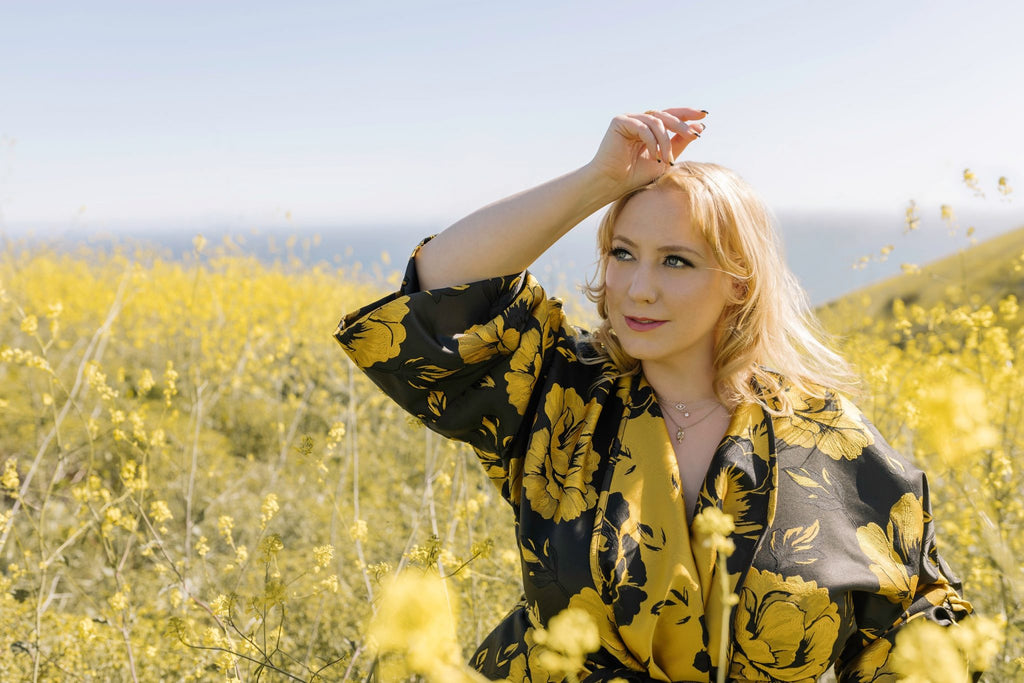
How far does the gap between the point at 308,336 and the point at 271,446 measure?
2.33m

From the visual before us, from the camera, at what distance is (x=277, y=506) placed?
1.74 meters

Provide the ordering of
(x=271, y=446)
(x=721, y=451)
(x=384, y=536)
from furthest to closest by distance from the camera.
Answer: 1. (x=271, y=446)
2. (x=384, y=536)
3. (x=721, y=451)

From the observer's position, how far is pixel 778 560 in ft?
4.38

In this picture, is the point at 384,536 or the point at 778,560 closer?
the point at 778,560

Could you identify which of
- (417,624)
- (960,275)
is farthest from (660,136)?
(960,275)

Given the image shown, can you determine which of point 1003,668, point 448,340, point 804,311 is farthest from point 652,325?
point 1003,668

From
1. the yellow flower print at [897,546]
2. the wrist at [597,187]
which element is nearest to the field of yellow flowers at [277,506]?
the yellow flower print at [897,546]

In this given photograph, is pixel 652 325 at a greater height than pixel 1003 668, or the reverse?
pixel 652 325

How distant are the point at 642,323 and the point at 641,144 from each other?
389 millimetres

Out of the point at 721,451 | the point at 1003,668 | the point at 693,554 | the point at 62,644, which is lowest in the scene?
the point at 1003,668

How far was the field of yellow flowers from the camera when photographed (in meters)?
1.60

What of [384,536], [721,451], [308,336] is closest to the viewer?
[721,451]

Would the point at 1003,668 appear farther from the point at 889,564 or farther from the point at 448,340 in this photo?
the point at 448,340

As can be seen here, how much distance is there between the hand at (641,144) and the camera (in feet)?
4.80
